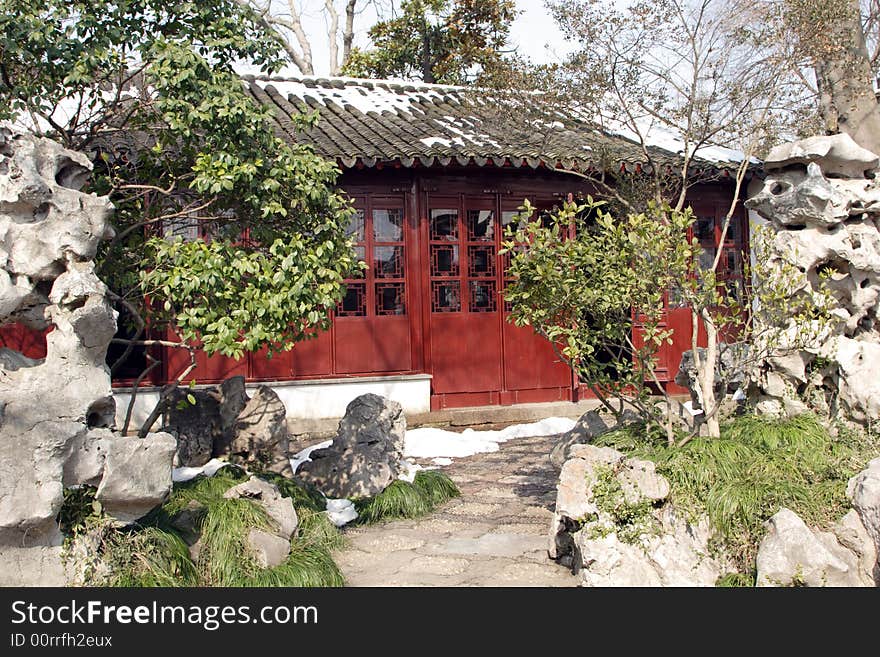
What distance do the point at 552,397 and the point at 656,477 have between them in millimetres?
6059

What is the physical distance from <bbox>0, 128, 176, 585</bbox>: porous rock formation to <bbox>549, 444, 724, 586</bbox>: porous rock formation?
7.03 feet

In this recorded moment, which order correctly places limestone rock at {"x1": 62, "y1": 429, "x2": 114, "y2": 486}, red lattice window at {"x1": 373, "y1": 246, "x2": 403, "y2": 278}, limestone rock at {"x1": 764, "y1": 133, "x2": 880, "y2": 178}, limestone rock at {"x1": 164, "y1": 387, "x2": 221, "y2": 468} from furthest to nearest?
red lattice window at {"x1": 373, "y1": 246, "x2": 403, "y2": 278} < limestone rock at {"x1": 164, "y1": 387, "x2": 221, "y2": 468} < limestone rock at {"x1": 764, "y1": 133, "x2": 880, "y2": 178} < limestone rock at {"x1": 62, "y1": 429, "x2": 114, "y2": 486}

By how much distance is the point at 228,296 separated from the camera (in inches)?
163

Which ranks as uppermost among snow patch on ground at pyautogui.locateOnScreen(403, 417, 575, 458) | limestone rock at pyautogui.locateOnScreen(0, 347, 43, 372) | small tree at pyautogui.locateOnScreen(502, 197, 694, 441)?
small tree at pyautogui.locateOnScreen(502, 197, 694, 441)

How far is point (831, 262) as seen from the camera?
543cm

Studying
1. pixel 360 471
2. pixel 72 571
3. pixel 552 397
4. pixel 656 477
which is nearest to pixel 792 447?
pixel 656 477

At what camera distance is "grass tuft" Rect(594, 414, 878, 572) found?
4062 millimetres

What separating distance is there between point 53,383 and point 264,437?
260cm

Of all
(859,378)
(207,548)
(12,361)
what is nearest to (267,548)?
(207,548)

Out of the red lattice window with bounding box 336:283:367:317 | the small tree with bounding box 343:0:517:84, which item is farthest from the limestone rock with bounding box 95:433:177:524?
the small tree with bounding box 343:0:517:84

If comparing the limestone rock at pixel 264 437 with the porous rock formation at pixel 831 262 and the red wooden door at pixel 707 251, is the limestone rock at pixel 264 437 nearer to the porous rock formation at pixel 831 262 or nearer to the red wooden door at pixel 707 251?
the porous rock formation at pixel 831 262

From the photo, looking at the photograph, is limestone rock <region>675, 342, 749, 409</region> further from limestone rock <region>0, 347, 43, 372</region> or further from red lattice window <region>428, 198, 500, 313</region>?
limestone rock <region>0, 347, 43, 372</region>

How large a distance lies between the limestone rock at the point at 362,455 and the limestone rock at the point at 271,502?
128 centimetres

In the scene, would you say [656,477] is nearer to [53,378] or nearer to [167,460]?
[167,460]
